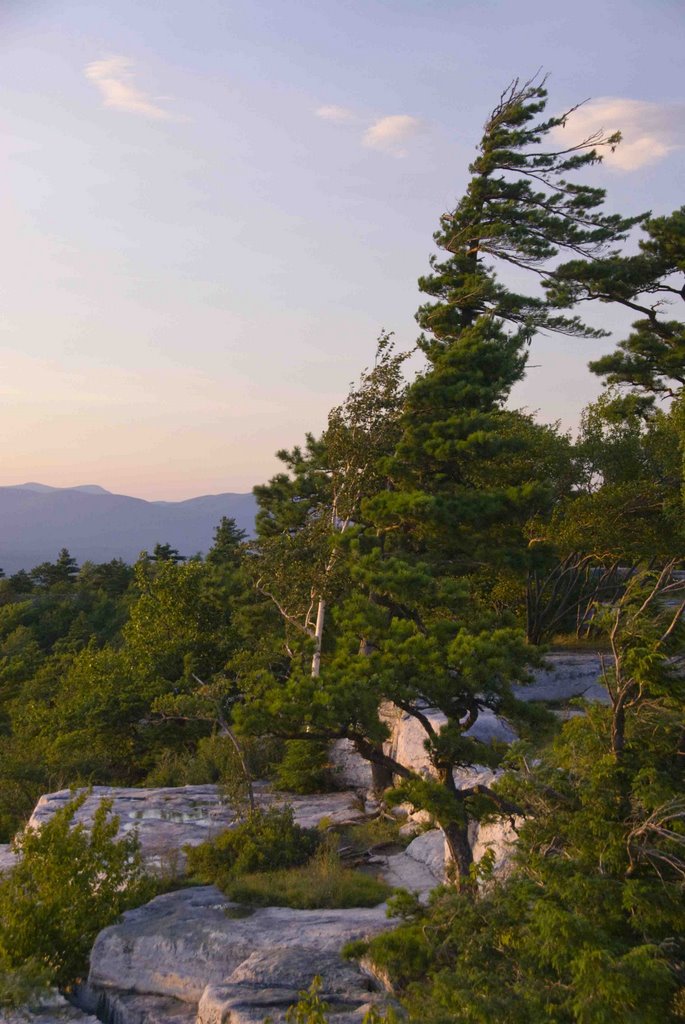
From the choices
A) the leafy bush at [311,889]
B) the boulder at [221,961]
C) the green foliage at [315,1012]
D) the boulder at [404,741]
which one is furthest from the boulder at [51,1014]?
the boulder at [404,741]

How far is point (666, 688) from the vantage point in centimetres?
835

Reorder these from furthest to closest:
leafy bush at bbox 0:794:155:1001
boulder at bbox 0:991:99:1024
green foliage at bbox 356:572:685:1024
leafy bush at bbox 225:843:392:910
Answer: leafy bush at bbox 225:843:392:910 → leafy bush at bbox 0:794:155:1001 → boulder at bbox 0:991:99:1024 → green foliage at bbox 356:572:685:1024

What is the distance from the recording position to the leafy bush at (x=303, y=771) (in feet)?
68.2

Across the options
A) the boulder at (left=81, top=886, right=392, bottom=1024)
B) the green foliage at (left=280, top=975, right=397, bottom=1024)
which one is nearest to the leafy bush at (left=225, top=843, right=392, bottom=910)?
the boulder at (left=81, top=886, right=392, bottom=1024)

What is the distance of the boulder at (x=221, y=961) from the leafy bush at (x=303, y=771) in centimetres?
750

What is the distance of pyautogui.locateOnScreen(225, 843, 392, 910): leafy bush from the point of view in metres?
13.4

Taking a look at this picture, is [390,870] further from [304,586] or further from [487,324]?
[487,324]

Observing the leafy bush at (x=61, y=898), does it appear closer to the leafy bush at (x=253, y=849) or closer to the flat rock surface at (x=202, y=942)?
the flat rock surface at (x=202, y=942)

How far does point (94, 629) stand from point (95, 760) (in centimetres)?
2333

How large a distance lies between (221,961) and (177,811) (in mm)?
7431

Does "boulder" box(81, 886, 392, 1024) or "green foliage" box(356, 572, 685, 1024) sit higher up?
"green foliage" box(356, 572, 685, 1024)

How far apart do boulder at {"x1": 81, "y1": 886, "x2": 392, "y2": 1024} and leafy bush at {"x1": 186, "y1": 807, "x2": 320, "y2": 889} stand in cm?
155

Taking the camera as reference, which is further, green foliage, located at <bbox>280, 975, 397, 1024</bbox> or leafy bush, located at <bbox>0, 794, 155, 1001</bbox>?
leafy bush, located at <bbox>0, 794, 155, 1001</bbox>

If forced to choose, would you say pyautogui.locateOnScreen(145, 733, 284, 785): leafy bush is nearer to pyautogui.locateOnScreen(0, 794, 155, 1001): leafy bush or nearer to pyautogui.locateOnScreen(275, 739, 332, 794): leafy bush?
pyautogui.locateOnScreen(275, 739, 332, 794): leafy bush
